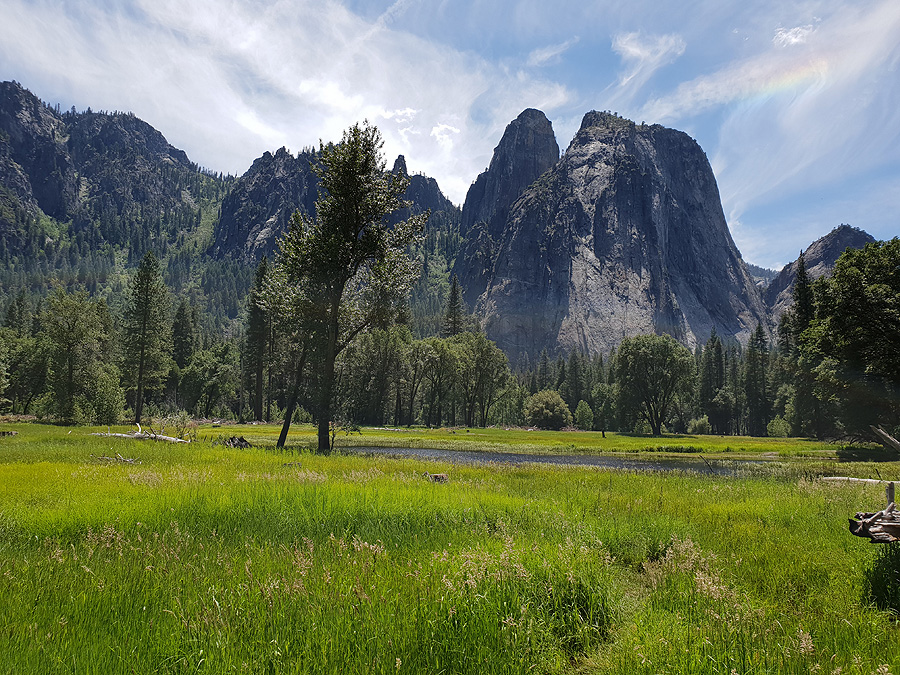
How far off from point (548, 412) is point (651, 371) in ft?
→ 98.6

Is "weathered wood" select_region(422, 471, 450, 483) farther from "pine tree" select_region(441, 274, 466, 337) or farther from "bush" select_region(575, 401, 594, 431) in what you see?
"bush" select_region(575, 401, 594, 431)

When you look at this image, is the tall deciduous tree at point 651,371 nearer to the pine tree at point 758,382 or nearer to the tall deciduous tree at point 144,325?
the pine tree at point 758,382

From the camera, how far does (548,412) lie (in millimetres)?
109312

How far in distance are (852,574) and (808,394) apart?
7626cm

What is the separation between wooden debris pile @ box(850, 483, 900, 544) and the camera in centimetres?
539

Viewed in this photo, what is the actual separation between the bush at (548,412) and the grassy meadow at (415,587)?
101657 millimetres

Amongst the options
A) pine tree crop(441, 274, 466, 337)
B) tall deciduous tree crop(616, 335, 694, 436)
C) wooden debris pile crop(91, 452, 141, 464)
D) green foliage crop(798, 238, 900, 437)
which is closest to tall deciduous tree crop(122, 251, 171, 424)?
wooden debris pile crop(91, 452, 141, 464)

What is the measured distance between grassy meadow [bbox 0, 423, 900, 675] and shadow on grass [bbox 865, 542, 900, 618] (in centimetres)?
3

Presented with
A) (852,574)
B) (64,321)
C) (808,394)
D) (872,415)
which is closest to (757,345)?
(808,394)

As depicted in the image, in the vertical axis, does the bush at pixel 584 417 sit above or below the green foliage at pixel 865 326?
below

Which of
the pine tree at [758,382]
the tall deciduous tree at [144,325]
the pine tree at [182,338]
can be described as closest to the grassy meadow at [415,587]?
the tall deciduous tree at [144,325]

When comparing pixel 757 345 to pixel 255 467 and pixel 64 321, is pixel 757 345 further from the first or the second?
pixel 64 321

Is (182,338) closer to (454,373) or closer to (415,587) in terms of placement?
(454,373)

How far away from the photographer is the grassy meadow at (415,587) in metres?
3.87
